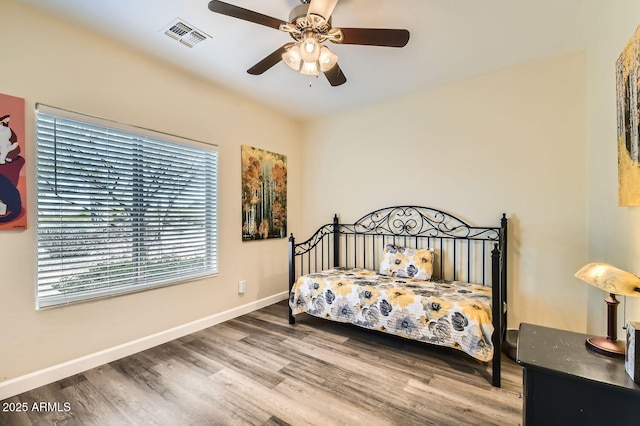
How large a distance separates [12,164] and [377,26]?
2.59 m

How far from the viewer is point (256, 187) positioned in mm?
3455

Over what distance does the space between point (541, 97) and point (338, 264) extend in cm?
270

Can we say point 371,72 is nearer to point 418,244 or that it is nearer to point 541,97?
point 541,97

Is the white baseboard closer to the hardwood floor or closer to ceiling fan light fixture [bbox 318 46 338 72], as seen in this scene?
the hardwood floor

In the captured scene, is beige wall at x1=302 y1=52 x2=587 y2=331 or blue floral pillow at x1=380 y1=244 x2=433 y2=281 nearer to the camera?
beige wall at x1=302 y1=52 x2=587 y2=331

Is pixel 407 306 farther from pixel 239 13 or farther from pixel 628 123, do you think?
pixel 239 13

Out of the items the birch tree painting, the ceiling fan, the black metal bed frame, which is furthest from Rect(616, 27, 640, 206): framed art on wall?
the birch tree painting

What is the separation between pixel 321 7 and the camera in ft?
5.01

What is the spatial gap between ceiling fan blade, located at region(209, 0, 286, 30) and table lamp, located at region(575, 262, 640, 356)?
2.02 meters

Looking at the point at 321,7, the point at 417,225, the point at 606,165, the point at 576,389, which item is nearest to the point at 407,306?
the point at 417,225

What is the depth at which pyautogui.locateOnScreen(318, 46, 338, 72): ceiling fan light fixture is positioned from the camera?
71.2 inches

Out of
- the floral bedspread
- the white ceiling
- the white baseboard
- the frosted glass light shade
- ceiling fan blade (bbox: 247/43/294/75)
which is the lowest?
the white baseboard

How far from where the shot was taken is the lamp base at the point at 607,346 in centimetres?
112

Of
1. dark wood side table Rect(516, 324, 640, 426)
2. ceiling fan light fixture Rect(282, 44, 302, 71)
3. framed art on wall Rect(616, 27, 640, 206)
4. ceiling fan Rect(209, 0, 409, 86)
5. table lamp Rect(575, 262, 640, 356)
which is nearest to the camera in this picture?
dark wood side table Rect(516, 324, 640, 426)
